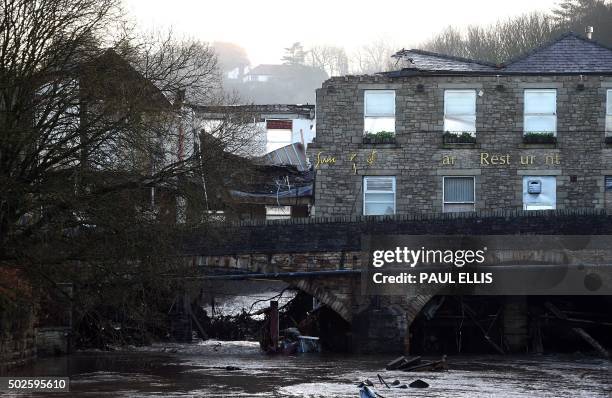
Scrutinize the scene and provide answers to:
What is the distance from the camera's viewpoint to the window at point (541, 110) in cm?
3603

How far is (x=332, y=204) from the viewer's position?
3597 centimetres

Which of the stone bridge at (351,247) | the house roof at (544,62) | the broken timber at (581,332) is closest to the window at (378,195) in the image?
the house roof at (544,62)

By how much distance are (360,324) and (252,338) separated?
28.9ft

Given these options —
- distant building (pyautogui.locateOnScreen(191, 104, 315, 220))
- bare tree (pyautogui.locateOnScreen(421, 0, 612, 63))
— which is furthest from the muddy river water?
bare tree (pyautogui.locateOnScreen(421, 0, 612, 63))

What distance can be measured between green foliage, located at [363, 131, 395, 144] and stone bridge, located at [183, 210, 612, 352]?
5.20m

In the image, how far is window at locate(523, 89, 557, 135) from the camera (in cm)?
3603

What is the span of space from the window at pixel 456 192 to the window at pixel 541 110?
7.83ft

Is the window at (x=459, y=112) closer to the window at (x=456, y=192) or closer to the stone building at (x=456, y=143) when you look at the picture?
the stone building at (x=456, y=143)

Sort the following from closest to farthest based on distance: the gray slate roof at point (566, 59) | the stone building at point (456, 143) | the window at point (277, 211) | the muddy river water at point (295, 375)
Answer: the muddy river water at point (295, 375) < the stone building at point (456, 143) < the gray slate roof at point (566, 59) < the window at point (277, 211)

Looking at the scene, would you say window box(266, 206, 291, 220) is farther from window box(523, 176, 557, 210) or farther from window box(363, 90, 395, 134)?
window box(523, 176, 557, 210)

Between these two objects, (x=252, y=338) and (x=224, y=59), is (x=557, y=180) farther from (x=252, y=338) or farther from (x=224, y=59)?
(x=224, y=59)

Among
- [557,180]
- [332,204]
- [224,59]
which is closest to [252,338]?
[332,204]

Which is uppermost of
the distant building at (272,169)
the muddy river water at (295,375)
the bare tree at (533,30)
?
the bare tree at (533,30)

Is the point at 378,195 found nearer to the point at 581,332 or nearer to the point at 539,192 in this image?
the point at 539,192
